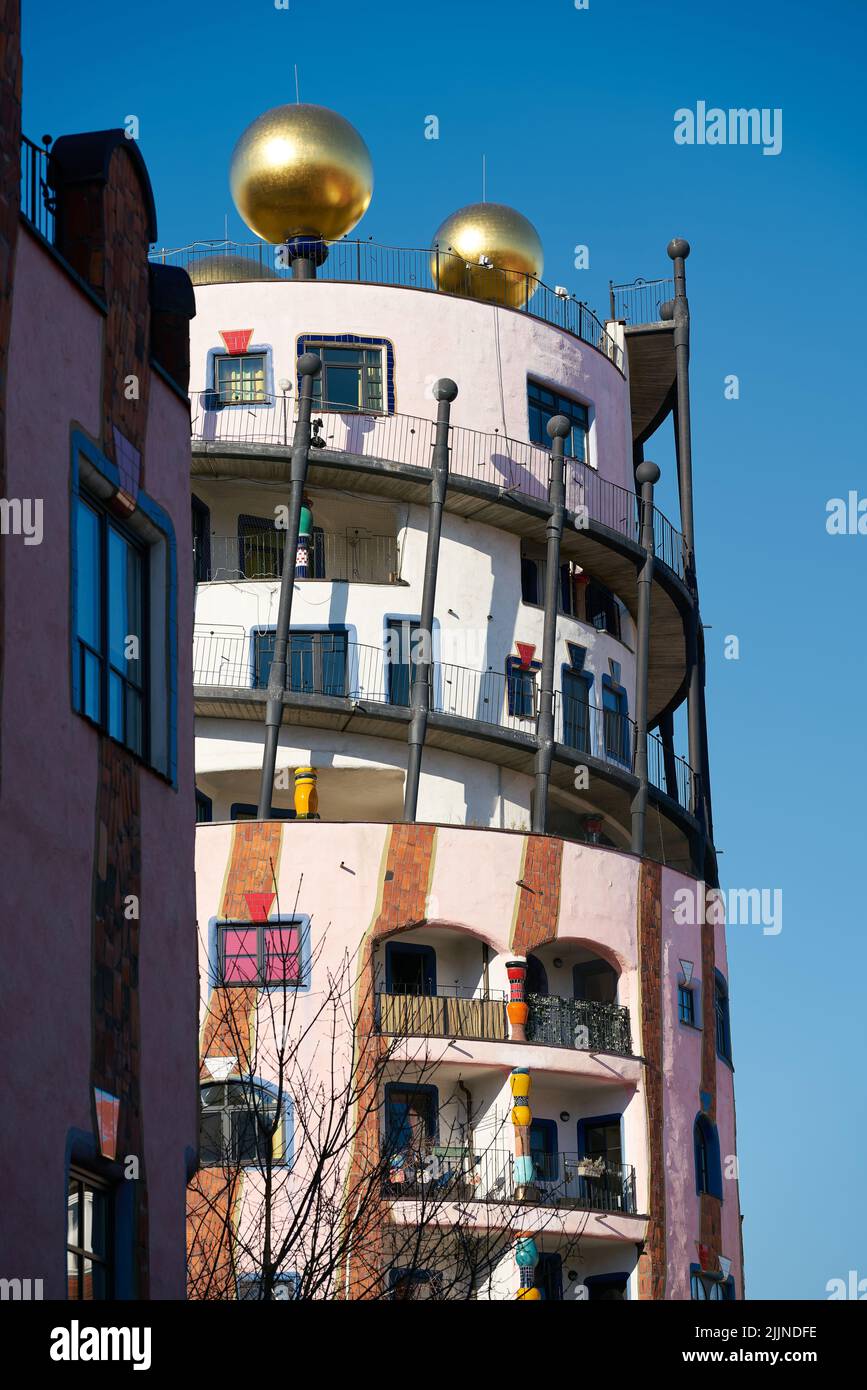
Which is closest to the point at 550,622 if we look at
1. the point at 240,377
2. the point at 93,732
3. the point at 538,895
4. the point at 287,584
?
the point at 287,584

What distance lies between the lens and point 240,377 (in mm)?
38156

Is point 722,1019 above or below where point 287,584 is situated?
below

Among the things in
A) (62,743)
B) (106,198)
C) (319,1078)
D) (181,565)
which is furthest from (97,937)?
(319,1078)

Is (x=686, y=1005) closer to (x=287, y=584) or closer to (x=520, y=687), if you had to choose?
(x=520, y=687)

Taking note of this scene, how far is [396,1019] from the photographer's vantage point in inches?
1304

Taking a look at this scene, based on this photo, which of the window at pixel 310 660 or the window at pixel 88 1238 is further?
the window at pixel 310 660

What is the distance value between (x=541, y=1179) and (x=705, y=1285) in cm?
333

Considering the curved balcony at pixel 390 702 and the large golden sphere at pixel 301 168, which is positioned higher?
the large golden sphere at pixel 301 168

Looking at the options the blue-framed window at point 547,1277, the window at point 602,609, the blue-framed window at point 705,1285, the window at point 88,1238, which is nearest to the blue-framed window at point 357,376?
the window at point 602,609

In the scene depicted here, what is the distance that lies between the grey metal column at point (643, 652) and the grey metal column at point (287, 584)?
592cm

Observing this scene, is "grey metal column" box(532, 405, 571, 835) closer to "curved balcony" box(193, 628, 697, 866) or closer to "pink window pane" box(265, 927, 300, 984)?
"curved balcony" box(193, 628, 697, 866)

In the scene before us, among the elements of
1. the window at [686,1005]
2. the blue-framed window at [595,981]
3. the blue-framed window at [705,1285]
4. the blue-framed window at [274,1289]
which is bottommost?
the blue-framed window at [274,1289]

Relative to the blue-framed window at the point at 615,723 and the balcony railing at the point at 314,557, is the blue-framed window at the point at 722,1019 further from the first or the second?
the balcony railing at the point at 314,557

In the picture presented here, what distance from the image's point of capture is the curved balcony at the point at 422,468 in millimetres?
37188
